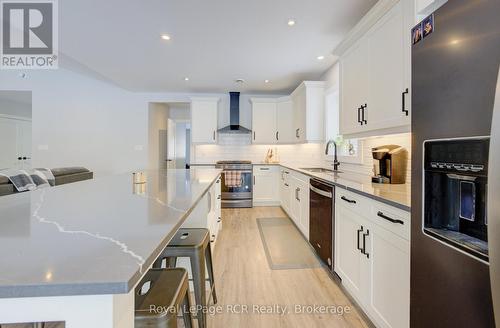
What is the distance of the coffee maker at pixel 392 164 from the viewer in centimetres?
201

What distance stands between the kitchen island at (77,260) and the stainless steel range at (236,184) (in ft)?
12.7

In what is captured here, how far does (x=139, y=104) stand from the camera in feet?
18.2

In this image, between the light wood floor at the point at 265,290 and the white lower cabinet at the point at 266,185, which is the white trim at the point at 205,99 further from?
the light wood floor at the point at 265,290

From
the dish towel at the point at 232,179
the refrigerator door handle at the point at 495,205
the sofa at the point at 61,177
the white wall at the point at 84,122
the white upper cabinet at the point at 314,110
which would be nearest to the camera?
the refrigerator door handle at the point at 495,205

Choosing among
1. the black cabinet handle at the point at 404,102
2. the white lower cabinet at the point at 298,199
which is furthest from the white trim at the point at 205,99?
the black cabinet handle at the point at 404,102

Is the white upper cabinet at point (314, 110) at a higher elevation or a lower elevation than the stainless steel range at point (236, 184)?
higher

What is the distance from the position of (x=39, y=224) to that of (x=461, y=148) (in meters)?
1.41

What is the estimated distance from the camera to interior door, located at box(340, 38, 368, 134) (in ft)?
7.10

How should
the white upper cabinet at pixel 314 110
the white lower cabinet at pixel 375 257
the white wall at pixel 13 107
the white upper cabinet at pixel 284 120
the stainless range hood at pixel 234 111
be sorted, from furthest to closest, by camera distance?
the white wall at pixel 13 107, the stainless range hood at pixel 234 111, the white upper cabinet at pixel 284 120, the white upper cabinet at pixel 314 110, the white lower cabinet at pixel 375 257

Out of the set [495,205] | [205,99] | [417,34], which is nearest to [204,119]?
[205,99]

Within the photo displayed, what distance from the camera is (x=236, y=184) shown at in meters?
4.84

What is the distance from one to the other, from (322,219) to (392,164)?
2.61ft

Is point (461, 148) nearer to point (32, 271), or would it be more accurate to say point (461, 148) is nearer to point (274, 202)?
point (32, 271)

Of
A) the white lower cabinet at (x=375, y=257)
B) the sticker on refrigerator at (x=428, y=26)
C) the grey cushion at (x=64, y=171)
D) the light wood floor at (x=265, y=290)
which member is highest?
the sticker on refrigerator at (x=428, y=26)
